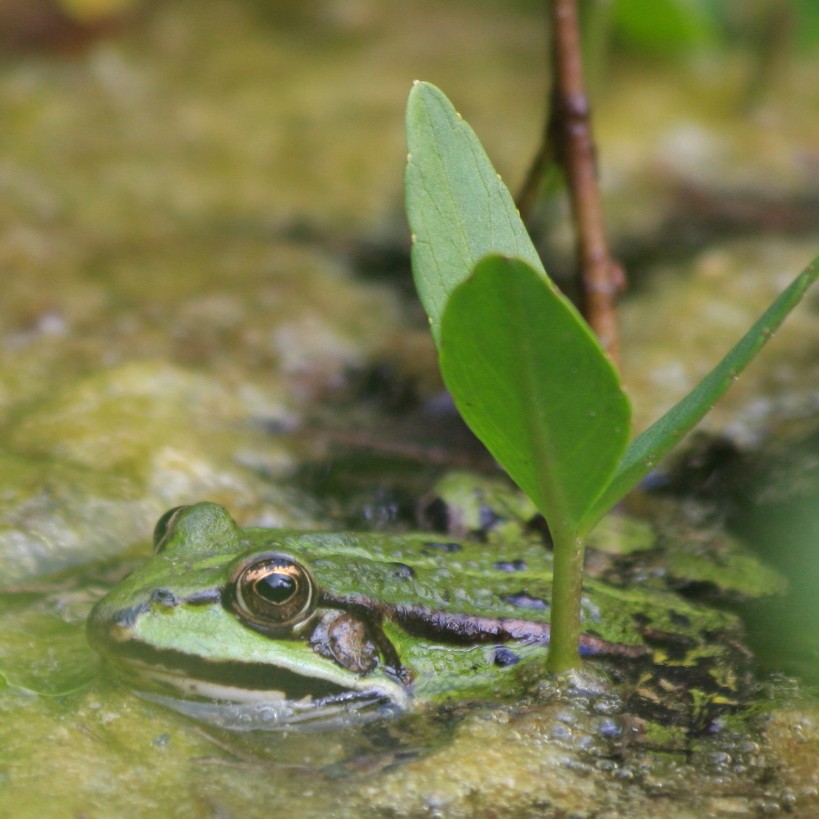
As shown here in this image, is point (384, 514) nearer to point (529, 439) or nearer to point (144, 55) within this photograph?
point (529, 439)

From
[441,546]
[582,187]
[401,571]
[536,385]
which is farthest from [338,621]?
[582,187]

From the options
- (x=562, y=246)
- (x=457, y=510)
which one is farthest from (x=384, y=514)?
(x=562, y=246)

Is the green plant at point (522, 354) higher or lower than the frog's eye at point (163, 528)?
higher

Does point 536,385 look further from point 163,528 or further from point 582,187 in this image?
point 582,187

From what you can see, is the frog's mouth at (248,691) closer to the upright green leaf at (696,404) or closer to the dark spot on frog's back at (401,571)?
the dark spot on frog's back at (401,571)

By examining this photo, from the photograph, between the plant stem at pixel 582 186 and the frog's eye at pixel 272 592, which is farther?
the plant stem at pixel 582 186

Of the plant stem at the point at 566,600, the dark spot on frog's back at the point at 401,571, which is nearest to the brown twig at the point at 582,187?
the dark spot on frog's back at the point at 401,571
